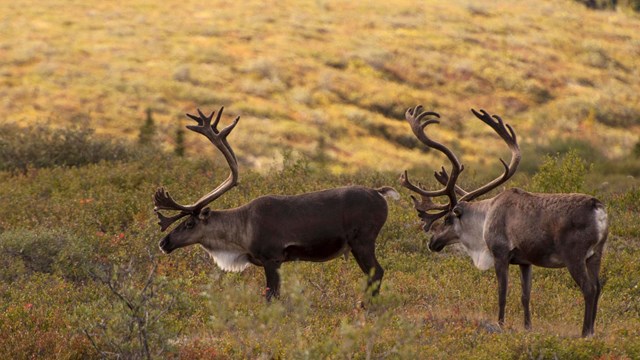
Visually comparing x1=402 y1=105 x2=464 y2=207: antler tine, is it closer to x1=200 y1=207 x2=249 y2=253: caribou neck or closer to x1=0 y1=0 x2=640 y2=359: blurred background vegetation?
x1=0 y1=0 x2=640 y2=359: blurred background vegetation

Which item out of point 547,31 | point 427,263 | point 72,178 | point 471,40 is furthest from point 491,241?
point 547,31

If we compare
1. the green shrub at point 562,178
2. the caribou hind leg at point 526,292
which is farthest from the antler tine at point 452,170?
the green shrub at point 562,178

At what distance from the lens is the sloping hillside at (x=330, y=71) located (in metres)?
38.5

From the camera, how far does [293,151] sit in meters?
34.6

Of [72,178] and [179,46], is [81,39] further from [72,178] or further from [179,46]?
[72,178]

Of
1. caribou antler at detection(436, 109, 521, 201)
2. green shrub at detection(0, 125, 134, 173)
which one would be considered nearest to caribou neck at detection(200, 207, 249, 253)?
caribou antler at detection(436, 109, 521, 201)

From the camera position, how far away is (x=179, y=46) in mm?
50062

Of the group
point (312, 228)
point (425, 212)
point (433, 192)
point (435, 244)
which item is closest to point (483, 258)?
point (435, 244)

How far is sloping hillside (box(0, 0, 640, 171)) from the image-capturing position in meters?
38.5

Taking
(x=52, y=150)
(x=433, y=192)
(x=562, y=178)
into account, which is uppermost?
(x=433, y=192)

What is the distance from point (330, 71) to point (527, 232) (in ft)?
119

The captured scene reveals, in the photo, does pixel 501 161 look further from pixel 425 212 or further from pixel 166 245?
pixel 166 245

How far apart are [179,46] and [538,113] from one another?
18344 mm

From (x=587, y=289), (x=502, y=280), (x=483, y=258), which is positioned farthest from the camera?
(x=483, y=258)
